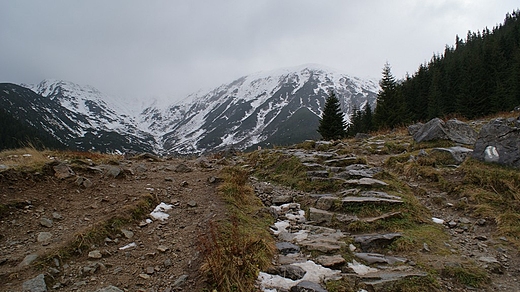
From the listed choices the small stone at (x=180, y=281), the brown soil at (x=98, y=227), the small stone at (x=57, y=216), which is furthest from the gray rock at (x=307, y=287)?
the small stone at (x=57, y=216)

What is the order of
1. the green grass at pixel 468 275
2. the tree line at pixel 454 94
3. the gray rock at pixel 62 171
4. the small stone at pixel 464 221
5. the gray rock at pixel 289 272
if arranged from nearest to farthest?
1. the green grass at pixel 468 275
2. the gray rock at pixel 289 272
3. the small stone at pixel 464 221
4. the gray rock at pixel 62 171
5. the tree line at pixel 454 94

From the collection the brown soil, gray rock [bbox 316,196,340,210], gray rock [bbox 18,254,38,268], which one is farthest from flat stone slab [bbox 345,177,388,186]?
gray rock [bbox 18,254,38,268]

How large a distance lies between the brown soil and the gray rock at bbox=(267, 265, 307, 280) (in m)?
1.21

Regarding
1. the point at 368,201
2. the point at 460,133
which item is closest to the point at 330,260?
the point at 368,201

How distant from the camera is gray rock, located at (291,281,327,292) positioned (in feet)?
12.9

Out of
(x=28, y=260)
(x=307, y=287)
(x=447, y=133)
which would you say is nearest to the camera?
(x=307, y=287)

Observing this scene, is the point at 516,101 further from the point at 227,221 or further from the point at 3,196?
the point at 3,196

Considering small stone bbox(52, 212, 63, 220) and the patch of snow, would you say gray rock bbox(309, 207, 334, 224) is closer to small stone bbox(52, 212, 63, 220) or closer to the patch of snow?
the patch of snow

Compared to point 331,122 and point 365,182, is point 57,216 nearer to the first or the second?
point 365,182

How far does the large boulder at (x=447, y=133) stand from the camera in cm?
1295

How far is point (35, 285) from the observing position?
3.81m

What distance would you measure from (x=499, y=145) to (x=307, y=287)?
9.43 meters

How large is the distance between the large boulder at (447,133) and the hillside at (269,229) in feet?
10.4

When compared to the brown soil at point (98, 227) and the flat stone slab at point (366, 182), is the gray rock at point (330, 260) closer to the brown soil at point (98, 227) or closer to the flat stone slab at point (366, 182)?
→ the brown soil at point (98, 227)
